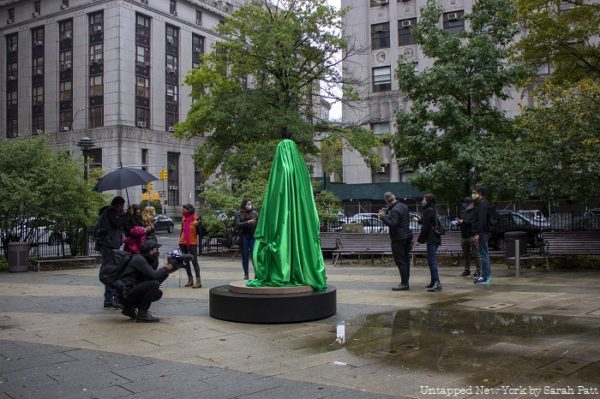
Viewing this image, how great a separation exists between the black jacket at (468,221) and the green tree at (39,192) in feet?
38.0

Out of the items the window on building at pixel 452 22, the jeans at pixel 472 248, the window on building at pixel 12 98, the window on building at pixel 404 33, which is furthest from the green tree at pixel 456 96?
the window on building at pixel 12 98

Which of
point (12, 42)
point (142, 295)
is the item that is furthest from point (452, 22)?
point (12, 42)

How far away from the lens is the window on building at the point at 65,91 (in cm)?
6072

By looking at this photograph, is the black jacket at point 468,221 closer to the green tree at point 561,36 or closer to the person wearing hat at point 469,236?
the person wearing hat at point 469,236

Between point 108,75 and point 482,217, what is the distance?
53.6 meters

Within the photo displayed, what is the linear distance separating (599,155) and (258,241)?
9157 millimetres

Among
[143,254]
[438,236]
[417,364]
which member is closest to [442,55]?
[438,236]

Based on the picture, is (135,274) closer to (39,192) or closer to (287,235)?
(287,235)

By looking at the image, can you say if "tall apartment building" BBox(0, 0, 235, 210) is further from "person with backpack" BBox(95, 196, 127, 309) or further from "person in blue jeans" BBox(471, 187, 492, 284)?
"person in blue jeans" BBox(471, 187, 492, 284)

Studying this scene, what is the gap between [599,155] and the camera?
13133 mm

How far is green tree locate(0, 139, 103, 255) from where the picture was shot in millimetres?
16656

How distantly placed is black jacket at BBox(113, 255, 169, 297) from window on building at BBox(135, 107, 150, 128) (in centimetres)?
5397

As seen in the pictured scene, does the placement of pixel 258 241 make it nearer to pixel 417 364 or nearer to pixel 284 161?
pixel 284 161

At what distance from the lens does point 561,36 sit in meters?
17.9
